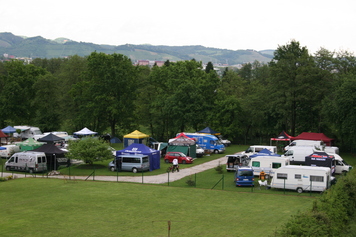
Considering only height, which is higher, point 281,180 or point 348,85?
point 348,85

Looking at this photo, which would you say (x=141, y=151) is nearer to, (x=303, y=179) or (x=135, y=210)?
(x=135, y=210)

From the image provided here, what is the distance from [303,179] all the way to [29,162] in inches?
944

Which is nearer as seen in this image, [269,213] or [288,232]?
[288,232]

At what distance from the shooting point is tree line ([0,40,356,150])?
49875mm

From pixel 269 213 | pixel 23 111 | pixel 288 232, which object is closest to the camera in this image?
pixel 288 232

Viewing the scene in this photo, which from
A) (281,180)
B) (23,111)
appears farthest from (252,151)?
(23,111)

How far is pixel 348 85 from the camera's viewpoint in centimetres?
4244

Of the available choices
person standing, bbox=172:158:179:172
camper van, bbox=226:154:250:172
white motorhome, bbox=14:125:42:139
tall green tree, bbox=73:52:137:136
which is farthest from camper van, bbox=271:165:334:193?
white motorhome, bbox=14:125:42:139

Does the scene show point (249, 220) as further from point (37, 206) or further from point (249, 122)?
point (249, 122)

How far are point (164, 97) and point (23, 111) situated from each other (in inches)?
1019

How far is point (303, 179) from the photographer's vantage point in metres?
27.4

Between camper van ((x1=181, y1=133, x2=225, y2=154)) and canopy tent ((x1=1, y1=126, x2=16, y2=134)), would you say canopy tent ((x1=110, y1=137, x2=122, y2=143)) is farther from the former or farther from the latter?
camper van ((x1=181, y1=133, x2=225, y2=154))

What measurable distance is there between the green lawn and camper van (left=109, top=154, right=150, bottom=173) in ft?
18.4

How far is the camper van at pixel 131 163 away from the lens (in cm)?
3580
